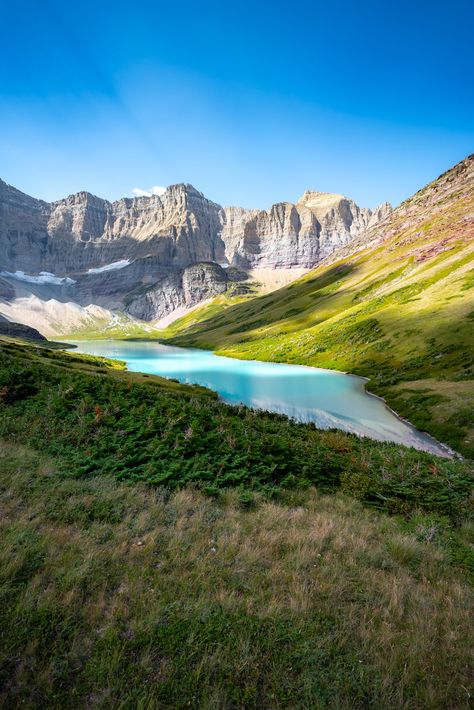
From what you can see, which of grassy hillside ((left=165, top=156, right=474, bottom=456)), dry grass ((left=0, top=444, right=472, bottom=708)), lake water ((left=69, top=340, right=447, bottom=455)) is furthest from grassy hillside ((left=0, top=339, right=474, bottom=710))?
grassy hillside ((left=165, top=156, right=474, bottom=456))

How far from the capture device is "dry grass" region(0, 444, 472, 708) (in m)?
4.83

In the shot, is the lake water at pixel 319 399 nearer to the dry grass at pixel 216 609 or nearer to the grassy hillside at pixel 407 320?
the grassy hillside at pixel 407 320

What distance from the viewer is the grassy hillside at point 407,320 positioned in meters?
41.2

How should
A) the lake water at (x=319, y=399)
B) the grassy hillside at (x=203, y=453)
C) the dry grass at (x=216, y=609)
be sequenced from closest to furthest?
1. the dry grass at (x=216, y=609)
2. the grassy hillside at (x=203, y=453)
3. the lake water at (x=319, y=399)

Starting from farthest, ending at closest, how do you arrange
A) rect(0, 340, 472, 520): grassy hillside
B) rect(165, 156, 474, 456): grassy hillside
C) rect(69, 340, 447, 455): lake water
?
rect(165, 156, 474, 456): grassy hillside → rect(69, 340, 447, 455): lake water → rect(0, 340, 472, 520): grassy hillside

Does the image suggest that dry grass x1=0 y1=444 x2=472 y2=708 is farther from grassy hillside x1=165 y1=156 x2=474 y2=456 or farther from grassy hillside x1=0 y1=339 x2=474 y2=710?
grassy hillside x1=165 y1=156 x2=474 y2=456

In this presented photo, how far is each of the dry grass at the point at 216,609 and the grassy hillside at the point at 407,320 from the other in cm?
2474

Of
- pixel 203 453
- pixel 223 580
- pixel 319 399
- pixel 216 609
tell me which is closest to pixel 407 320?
pixel 319 399

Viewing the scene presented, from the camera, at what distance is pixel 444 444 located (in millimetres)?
29328

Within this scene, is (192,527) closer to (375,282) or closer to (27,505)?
(27,505)

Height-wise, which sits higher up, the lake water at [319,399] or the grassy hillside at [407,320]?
the grassy hillside at [407,320]

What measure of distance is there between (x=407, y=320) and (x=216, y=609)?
263 ft

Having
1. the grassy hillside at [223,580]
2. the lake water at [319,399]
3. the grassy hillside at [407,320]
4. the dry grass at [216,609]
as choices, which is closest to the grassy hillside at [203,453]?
the grassy hillside at [223,580]

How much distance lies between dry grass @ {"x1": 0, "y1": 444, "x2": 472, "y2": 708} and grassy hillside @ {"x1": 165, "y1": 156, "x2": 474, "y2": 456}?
81.2 feet
